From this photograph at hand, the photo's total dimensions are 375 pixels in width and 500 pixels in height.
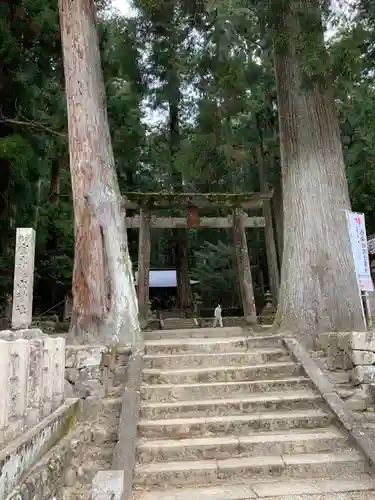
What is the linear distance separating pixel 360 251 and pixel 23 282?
4.69 m

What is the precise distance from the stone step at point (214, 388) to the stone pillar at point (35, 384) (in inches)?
77.9

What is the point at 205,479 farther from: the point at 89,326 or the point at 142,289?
the point at 142,289

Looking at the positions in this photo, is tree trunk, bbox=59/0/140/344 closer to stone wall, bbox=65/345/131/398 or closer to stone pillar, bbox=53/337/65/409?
stone wall, bbox=65/345/131/398

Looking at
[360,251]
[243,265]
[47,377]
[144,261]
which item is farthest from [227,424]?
[243,265]

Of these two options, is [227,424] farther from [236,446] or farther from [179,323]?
[179,323]

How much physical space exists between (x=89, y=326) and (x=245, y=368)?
85.0 inches

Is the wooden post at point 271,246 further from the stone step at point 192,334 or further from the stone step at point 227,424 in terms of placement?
the stone step at point 227,424

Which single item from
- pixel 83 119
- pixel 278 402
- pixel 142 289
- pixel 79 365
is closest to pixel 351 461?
pixel 278 402

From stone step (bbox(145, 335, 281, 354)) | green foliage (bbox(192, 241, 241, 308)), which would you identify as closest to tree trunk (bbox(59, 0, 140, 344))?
stone step (bbox(145, 335, 281, 354))

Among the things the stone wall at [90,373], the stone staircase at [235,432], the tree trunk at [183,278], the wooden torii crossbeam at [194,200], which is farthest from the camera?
the tree trunk at [183,278]

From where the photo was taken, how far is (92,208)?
266 inches

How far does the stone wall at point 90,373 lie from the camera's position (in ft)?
17.0

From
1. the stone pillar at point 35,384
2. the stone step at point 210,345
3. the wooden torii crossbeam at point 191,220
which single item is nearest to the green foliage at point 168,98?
the wooden torii crossbeam at point 191,220

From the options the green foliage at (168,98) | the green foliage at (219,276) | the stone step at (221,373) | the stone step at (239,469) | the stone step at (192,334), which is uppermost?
the green foliage at (168,98)
